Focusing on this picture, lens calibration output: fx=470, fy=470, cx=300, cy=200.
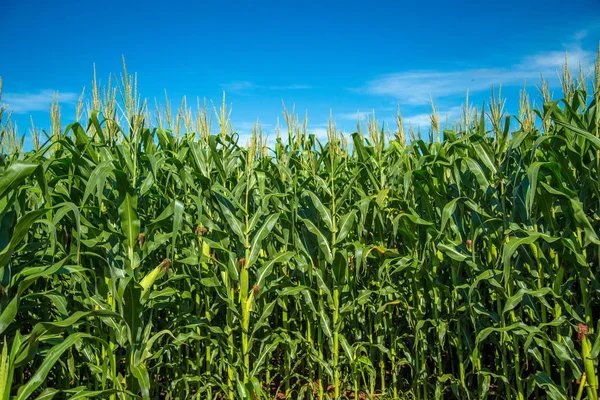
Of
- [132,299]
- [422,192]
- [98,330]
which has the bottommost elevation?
[98,330]

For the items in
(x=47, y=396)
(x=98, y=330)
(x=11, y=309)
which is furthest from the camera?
(x=98, y=330)

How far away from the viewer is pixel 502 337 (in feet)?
12.0

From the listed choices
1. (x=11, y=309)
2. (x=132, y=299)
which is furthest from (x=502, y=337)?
(x=11, y=309)

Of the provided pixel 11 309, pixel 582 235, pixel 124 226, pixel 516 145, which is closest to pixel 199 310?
pixel 124 226

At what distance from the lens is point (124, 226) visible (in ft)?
10.8

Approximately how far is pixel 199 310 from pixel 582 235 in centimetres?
321

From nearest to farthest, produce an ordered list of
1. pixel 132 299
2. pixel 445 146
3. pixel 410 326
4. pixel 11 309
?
pixel 11 309 → pixel 132 299 → pixel 445 146 → pixel 410 326

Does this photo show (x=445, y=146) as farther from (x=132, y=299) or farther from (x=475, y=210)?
(x=132, y=299)

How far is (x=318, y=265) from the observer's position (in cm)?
448

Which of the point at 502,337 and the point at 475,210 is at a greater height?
the point at 475,210

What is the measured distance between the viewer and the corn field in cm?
336

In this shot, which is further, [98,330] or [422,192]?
[422,192]

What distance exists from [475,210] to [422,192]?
58 centimetres

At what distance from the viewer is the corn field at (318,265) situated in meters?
3.36
